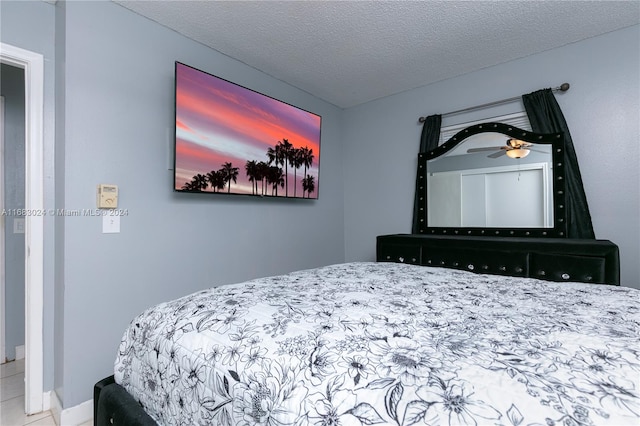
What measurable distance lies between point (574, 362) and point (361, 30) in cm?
228

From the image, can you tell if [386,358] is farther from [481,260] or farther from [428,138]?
[428,138]

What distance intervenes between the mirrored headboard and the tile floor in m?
3.06

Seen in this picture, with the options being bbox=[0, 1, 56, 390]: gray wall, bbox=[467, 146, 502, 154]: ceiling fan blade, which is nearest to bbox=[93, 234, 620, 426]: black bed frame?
bbox=[467, 146, 502, 154]: ceiling fan blade

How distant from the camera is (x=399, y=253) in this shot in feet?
8.65

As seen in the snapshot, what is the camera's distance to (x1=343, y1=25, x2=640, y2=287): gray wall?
7.06 ft

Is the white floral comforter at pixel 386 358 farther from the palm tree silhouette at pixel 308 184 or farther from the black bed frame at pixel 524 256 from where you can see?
the palm tree silhouette at pixel 308 184

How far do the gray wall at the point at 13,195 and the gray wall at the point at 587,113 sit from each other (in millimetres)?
3391

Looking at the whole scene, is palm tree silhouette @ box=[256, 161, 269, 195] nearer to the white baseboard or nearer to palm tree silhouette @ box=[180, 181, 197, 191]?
palm tree silhouette @ box=[180, 181, 197, 191]

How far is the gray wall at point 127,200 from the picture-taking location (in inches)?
69.8

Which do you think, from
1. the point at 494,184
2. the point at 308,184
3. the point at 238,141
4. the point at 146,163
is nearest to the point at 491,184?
the point at 494,184

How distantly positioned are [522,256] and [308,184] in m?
1.94

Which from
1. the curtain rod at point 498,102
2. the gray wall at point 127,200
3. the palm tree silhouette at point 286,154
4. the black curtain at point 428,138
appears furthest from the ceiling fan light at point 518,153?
the gray wall at point 127,200

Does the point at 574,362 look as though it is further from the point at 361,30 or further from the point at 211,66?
the point at 211,66

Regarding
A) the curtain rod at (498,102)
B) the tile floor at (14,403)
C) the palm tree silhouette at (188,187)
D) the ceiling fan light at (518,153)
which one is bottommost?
the tile floor at (14,403)
